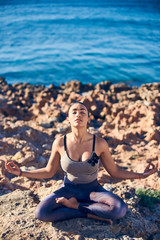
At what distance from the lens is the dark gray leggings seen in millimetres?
2950

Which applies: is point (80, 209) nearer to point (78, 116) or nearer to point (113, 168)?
point (113, 168)

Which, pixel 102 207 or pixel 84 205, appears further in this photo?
pixel 84 205

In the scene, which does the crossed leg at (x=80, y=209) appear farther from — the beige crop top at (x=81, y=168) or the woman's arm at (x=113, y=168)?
the woman's arm at (x=113, y=168)

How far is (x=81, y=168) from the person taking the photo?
308 cm

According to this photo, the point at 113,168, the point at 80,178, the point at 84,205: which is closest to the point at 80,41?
the point at 113,168

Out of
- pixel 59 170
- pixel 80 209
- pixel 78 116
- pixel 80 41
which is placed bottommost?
pixel 80 209

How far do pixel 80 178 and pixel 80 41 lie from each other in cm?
2100

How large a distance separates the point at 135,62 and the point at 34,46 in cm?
847

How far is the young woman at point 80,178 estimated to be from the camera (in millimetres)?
2973

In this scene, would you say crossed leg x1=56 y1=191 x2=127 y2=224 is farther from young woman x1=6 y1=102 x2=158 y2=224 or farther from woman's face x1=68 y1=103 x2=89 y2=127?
woman's face x1=68 y1=103 x2=89 y2=127

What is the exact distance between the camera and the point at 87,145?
3225 millimetres

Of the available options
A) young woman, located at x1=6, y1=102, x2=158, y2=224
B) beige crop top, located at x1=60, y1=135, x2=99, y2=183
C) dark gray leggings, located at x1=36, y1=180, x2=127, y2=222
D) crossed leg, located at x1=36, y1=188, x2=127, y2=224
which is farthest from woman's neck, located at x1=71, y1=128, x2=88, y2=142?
crossed leg, located at x1=36, y1=188, x2=127, y2=224

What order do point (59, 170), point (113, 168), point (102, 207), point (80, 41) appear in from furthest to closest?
1. point (80, 41)
2. point (59, 170)
3. point (113, 168)
4. point (102, 207)

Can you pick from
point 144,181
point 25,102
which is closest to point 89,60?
point 25,102
